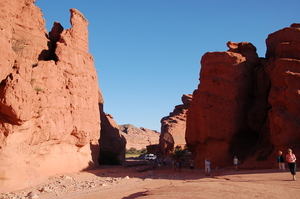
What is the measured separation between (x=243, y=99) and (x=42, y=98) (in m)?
15.8

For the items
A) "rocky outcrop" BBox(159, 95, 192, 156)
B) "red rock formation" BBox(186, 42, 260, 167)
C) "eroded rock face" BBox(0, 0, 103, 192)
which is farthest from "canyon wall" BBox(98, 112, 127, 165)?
"red rock formation" BBox(186, 42, 260, 167)

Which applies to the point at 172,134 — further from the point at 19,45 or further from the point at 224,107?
the point at 19,45

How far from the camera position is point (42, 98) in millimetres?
16156

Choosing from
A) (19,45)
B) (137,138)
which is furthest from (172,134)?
(137,138)

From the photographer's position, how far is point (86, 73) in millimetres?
22188

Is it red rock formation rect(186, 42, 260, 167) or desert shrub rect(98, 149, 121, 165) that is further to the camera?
desert shrub rect(98, 149, 121, 165)

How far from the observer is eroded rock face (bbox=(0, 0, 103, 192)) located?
543 inches

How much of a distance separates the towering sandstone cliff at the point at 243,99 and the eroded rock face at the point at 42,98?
30.7 ft

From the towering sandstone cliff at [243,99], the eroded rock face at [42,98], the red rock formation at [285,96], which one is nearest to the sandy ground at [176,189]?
the eroded rock face at [42,98]

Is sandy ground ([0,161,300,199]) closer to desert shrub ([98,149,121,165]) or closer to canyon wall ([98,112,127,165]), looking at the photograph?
desert shrub ([98,149,121,165])

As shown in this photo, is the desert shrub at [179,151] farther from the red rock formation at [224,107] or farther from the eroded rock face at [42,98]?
the eroded rock face at [42,98]

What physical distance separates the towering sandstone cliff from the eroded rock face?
9346mm

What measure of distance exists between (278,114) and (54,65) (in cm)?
1528

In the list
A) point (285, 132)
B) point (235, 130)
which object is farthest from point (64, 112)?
point (285, 132)
